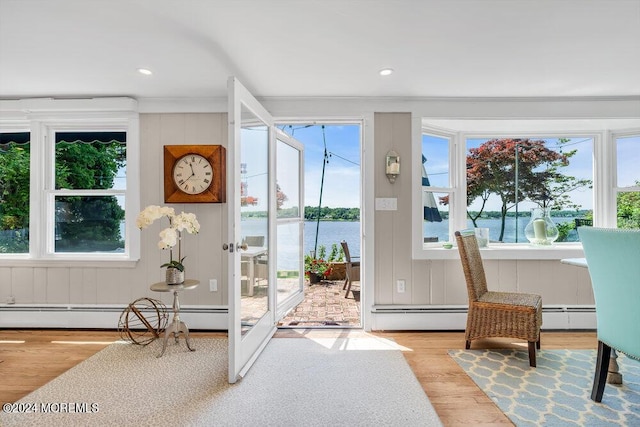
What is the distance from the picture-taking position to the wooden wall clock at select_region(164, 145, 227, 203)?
3176 millimetres

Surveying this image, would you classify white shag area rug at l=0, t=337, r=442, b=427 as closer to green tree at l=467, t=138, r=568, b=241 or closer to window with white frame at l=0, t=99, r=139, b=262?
window with white frame at l=0, t=99, r=139, b=262

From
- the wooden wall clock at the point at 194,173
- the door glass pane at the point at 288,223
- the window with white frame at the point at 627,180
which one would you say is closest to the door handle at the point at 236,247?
the wooden wall clock at the point at 194,173

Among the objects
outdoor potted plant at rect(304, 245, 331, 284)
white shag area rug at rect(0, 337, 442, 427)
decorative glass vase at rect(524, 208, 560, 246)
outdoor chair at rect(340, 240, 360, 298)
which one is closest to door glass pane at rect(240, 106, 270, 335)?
white shag area rug at rect(0, 337, 442, 427)

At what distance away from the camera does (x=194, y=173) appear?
10.5ft

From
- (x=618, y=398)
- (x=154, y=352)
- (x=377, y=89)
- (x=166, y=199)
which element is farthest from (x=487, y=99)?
(x=154, y=352)

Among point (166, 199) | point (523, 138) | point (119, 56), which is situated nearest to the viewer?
point (119, 56)

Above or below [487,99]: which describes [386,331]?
below

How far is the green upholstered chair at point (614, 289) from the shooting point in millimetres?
1763

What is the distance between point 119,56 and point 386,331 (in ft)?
10.3

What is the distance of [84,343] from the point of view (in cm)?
296

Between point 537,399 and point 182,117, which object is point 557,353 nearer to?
point 537,399

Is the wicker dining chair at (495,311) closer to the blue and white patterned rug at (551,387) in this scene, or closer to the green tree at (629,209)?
the blue and white patterned rug at (551,387)

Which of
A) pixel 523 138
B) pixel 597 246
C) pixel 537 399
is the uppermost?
pixel 523 138

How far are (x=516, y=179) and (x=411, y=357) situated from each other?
2212 millimetres
